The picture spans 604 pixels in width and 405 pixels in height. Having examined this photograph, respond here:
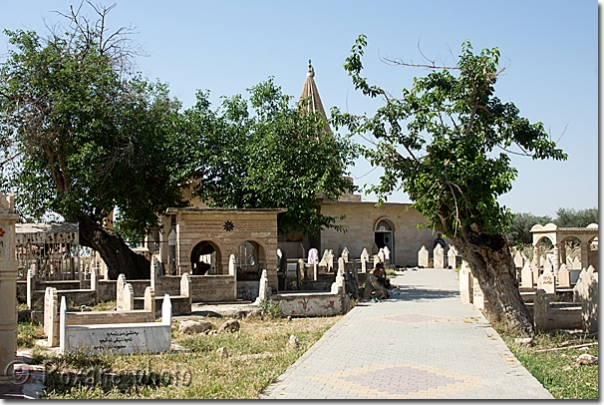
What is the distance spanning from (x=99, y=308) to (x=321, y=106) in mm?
24529

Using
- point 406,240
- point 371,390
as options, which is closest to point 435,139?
point 371,390

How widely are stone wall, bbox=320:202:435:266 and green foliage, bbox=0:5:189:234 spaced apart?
1363cm

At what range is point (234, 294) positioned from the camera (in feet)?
67.3

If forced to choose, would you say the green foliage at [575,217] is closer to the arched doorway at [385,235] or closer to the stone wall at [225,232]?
the arched doorway at [385,235]

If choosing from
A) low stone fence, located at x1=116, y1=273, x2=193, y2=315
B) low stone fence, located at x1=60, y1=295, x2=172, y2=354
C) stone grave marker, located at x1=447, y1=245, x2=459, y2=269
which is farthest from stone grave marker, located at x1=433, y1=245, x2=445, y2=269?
low stone fence, located at x1=60, y1=295, x2=172, y2=354

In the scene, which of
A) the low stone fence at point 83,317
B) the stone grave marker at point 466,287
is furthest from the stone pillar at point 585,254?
the low stone fence at point 83,317

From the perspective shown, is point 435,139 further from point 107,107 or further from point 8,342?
point 107,107

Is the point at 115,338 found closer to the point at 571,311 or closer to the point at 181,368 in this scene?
the point at 181,368

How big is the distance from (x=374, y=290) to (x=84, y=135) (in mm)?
11610

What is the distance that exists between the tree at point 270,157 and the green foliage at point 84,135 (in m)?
1.47

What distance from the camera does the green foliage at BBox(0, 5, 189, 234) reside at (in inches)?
888

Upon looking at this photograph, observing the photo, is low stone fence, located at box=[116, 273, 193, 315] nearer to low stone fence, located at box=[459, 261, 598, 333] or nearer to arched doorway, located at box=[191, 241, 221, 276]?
arched doorway, located at box=[191, 241, 221, 276]

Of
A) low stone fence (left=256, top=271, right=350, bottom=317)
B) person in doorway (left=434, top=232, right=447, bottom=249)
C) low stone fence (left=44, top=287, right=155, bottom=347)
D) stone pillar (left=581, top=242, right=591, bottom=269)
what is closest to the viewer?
low stone fence (left=44, top=287, right=155, bottom=347)

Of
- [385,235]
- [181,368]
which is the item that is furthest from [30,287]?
[385,235]
